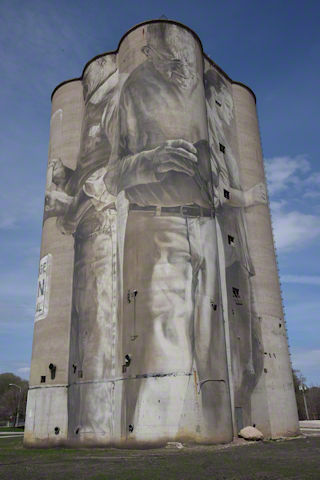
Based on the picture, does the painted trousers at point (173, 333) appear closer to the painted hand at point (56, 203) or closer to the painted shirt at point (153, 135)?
the painted shirt at point (153, 135)

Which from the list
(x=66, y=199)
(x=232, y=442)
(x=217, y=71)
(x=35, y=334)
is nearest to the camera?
(x=232, y=442)

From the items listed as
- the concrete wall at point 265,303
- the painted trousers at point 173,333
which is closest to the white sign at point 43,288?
the painted trousers at point 173,333

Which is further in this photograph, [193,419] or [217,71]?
[217,71]

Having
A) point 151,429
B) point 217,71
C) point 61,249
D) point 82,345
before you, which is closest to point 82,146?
point 61,249

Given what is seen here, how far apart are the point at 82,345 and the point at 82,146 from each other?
17692 mm

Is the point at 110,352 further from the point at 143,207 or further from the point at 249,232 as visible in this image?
the point at 249,232

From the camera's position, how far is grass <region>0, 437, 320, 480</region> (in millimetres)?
13336

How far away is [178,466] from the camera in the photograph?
50.7 feet

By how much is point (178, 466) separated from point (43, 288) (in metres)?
22.0

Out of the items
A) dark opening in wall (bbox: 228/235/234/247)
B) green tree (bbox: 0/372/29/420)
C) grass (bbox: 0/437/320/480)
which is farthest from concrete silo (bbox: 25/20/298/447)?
green tree (bbox: 0/372/29/420)

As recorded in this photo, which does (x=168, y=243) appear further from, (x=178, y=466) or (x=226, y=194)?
(x=178, y=466)

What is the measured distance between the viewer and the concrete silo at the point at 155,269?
24000mm

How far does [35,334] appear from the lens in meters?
33.7

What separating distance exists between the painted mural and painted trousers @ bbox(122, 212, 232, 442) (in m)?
0.07
